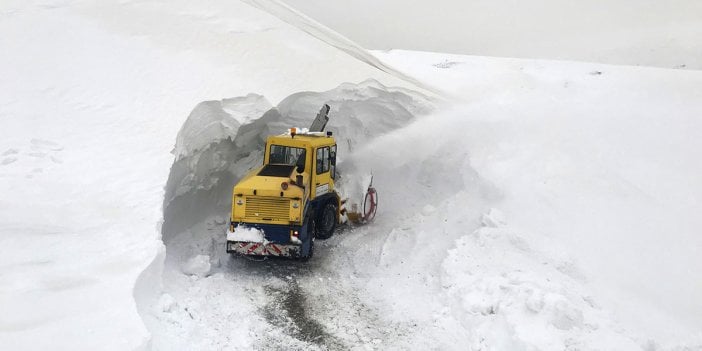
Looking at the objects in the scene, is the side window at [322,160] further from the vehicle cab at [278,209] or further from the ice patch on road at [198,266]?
the ice patch on road at [198,266]

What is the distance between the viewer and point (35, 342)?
4918mm

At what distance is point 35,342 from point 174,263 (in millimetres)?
4327

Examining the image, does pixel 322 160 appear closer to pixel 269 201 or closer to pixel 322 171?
pixel 322 171

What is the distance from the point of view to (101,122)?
9.69 m

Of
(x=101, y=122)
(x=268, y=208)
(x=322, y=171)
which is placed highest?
(x=101, y=122)

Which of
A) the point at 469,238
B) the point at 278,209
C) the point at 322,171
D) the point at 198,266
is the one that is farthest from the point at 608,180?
the point at 198,266

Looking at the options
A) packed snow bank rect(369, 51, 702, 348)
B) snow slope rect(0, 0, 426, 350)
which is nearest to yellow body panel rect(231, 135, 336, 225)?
snow slope rect(0, 0, 426, 350)

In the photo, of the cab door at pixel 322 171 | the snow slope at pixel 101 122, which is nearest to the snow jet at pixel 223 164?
the snow slope at pixel 101 122

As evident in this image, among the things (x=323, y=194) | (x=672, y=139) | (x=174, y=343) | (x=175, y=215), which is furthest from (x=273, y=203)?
(x=672, y=139)

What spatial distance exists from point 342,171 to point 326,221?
2954mm

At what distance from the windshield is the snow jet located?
1.11m

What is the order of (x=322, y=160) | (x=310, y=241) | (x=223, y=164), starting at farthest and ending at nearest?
(x=223, y=164) < (x=322, y=160) < (x=310, y=241)

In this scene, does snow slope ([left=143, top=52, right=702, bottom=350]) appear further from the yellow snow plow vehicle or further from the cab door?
the cab door

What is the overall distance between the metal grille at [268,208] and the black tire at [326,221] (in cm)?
164
